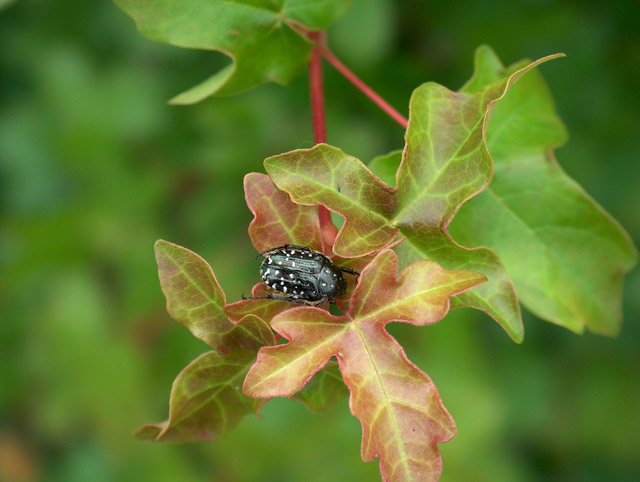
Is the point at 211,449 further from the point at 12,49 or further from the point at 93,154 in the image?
the point at 12,49

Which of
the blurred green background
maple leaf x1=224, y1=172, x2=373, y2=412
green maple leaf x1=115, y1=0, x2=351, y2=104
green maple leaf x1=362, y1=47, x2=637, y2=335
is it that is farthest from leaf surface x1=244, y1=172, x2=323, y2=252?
the blurred green background

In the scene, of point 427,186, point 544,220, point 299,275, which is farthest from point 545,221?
point 299,275

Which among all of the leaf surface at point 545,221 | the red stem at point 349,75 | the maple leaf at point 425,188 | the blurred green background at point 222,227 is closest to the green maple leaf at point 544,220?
the leaf surface at point 545,221

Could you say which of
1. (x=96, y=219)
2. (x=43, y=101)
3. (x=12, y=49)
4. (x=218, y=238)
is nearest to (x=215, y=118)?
(x=218, y=238)

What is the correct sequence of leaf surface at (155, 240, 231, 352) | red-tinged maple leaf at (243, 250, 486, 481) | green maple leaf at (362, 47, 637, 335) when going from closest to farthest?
1. red-tinged maple leaf at (243, 250, 486, 481)
2. leaf surface at (155, 240, 231, 352)
3. green maple leaf at (362, 47, 637, 335)

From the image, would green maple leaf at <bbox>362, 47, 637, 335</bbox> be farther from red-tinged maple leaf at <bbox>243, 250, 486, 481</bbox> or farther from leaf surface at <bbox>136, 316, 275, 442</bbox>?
leaf surface at <bbox>136, 316, 275, 442</bbox>
